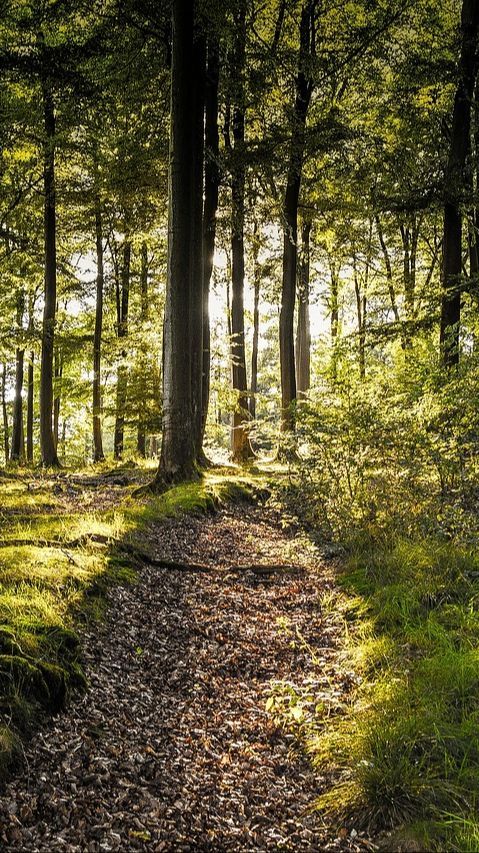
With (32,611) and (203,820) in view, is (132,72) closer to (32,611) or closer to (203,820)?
(32,611)

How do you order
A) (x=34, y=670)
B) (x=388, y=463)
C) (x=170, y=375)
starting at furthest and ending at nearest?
(x=170, y=375) → (x=388, y=463) → (x=34, y=670)

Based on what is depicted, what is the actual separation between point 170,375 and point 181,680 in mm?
6779

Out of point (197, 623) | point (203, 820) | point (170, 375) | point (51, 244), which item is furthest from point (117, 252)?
point (203, 820)

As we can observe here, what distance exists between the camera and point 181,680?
3.95 meters

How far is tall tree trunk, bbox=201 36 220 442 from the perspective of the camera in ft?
44.5

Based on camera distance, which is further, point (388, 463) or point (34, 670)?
point (388, 463)

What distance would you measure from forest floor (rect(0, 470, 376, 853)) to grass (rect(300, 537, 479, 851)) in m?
0.16

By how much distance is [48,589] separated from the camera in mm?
4289

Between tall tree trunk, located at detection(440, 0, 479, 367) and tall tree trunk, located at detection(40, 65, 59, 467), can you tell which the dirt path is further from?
tall tree trunk, located at detection(40, 65, 59, 467)

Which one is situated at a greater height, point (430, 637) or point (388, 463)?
point (388, 463)

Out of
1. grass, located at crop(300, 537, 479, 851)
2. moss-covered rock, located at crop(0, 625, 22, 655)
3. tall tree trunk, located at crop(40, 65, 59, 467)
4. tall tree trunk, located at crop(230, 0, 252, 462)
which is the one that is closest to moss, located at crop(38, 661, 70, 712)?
moss-covered rock, located at crop(0, 625, 22, 655)

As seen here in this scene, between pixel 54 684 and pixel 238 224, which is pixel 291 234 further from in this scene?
pixel 54 684

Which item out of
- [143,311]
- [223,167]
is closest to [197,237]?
[223,167]

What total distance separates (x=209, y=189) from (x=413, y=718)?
1354 cm
